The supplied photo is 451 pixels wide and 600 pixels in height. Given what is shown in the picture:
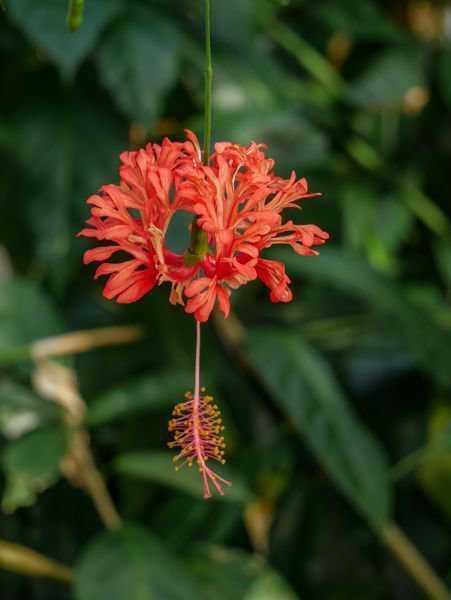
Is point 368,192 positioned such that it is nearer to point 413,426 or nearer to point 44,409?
point 413,426

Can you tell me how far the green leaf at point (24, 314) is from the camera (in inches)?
42.9

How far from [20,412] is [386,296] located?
456mm

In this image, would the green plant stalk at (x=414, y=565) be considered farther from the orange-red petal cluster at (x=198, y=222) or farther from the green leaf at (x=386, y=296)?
the orange-red petal cluster at (x=198, y=222)

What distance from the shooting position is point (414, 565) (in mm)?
1133

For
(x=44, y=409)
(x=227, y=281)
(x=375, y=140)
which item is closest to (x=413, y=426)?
(x=375, y=140)

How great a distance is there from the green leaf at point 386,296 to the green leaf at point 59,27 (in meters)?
0.38

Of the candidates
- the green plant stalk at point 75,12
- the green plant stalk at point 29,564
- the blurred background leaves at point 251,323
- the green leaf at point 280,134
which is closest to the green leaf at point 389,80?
the blurred background leaves at point 251,323

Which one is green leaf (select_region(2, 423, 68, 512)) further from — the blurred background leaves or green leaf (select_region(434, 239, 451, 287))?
green leaf (select_region(434, 239, 451, 287))

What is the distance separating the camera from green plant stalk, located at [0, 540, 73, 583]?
1.04m

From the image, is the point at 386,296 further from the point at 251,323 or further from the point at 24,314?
the point at 24,314

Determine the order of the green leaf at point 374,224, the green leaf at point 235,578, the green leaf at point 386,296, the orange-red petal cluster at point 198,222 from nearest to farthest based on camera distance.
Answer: the orange-red petal cluster at point 198,222 < the green leaf at point 235,578 < the green leaf at point 386,296 < the green leaf at point 374,224

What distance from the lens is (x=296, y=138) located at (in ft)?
3.98

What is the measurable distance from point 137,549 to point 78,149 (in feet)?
1.51

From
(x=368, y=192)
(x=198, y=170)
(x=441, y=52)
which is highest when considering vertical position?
(x=441, y=52)
